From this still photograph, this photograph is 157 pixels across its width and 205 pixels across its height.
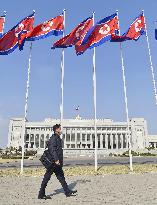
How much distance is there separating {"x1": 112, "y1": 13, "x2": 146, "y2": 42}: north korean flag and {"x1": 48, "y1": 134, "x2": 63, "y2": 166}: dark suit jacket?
1242 centimetres

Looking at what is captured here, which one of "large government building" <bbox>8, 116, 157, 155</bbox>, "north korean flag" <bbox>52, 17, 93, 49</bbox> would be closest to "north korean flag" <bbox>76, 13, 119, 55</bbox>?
"north korean flag" <bbox>52, 17, 93, 49</bbox>

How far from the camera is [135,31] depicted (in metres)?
20.3


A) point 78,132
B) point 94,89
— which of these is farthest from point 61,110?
point 78,132

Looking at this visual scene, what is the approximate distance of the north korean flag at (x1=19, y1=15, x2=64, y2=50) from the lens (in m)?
19.5

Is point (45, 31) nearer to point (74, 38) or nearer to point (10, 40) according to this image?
point (74, 38)

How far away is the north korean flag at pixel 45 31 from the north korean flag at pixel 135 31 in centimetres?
399

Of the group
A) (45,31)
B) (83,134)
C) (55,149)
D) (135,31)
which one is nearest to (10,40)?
(45,31)

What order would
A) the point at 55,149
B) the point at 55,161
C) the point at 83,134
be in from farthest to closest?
the point at 83,134
the point at 55,149
the point at 55,161

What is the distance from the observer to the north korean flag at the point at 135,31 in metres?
19.7

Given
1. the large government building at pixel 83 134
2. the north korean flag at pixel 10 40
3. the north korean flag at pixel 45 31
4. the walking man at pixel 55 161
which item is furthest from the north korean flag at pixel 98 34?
the large government building at pixel 83 134

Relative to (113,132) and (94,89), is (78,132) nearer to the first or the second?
(113,132)

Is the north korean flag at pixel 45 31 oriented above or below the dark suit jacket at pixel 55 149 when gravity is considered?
above

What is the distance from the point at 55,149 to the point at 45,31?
12.8m

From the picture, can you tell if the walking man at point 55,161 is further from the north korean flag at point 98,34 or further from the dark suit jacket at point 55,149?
the north korean flag at point 98,34
